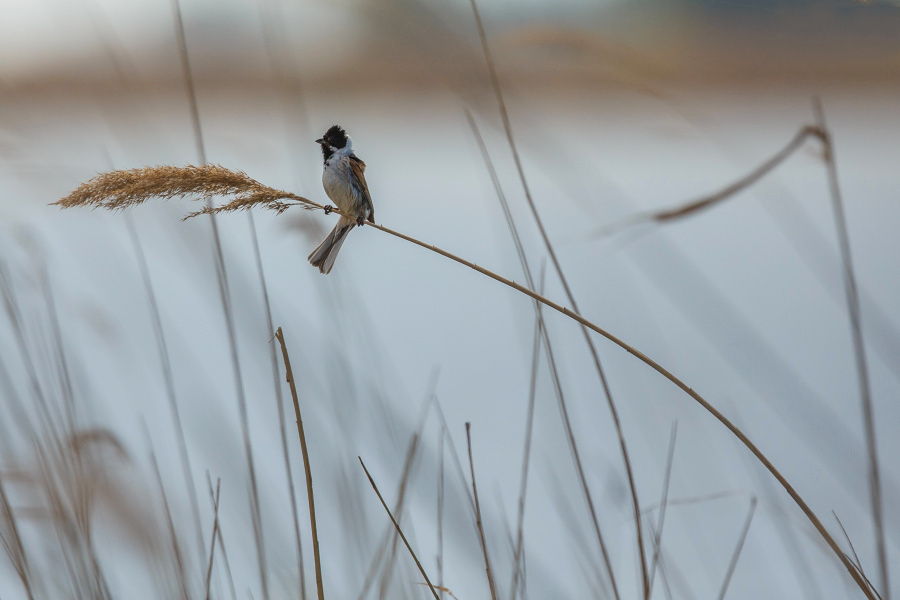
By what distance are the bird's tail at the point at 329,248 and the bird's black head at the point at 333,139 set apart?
0.86 m

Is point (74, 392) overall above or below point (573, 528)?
above

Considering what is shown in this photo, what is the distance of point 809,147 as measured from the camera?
0.92 meters

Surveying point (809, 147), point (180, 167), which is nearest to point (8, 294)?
point (180, 167)

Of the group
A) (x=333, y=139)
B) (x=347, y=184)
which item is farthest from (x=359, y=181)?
(x=333, y=139)

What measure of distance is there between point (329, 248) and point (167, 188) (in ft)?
3.08

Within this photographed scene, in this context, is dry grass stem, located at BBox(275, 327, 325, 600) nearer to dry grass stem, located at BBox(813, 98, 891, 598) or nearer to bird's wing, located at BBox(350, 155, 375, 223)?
dry grass stem, located at BBox(813, 98, 891, 598)

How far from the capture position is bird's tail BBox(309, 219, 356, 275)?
6.25 ft

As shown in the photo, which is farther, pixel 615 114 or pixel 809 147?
pixel 615 114

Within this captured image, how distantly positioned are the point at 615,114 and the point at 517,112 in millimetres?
509

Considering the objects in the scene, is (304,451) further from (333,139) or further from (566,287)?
(333,139)

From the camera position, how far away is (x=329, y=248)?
6.50ft

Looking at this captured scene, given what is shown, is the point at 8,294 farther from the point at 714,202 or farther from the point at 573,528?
the point at 714,202

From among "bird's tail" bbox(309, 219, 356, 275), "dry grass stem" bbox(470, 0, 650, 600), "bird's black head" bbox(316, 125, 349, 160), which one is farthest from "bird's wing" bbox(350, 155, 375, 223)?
"dry grass stem" bbox(470, 0, 650, 600)

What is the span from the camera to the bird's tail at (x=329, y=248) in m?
1.91
